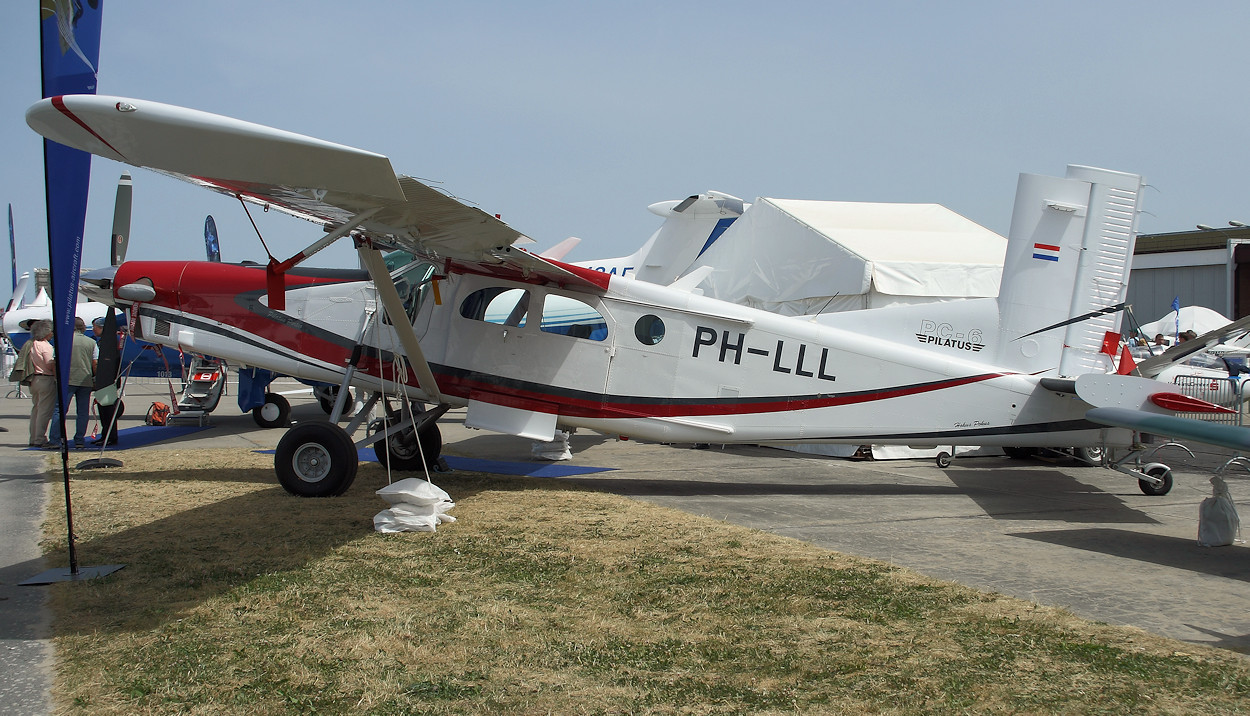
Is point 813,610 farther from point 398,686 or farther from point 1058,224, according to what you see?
point 1058,224

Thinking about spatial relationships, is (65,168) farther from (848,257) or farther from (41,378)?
(848,257)

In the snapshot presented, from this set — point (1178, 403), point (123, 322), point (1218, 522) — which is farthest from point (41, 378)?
point (1218, 522)

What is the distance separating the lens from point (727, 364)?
28.8ft

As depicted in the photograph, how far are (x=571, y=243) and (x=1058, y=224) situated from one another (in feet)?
24.6

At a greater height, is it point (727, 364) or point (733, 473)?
point (727, 364)

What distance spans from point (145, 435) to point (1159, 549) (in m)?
13.9

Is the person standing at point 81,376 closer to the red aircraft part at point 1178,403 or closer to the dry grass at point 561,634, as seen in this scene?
the dry grass at point 561,634

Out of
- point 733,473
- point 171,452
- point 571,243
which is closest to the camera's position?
point 733,473

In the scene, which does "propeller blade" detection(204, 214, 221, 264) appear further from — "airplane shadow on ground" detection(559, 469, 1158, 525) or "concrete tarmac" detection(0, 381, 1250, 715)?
"airplane shadow on ground" detection(559, 469, 1158, 525)

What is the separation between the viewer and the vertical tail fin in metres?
8.92

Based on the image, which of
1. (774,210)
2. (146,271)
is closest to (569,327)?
(146,271)

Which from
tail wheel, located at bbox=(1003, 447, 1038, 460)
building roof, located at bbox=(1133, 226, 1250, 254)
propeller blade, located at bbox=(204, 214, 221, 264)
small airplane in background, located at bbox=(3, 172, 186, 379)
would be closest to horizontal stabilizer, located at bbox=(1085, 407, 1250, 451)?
tail wheel, located at bbox=(1003, 447, 1038, 460)

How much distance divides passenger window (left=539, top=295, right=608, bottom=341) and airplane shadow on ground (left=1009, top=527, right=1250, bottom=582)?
4.32 m

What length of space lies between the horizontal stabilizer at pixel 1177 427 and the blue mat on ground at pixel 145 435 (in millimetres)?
12385
